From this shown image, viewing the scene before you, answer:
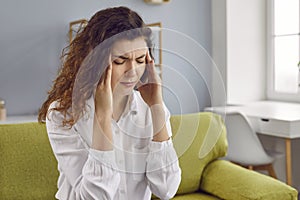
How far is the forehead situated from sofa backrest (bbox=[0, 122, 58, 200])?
1.27 m

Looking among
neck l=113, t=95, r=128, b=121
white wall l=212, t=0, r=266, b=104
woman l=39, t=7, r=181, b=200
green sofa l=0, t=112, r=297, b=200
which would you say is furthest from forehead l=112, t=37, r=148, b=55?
white wall l=212, t=0, r=266, b=104

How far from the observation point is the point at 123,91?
1.04 m

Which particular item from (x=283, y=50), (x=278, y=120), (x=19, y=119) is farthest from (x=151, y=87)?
(x=283, y=50)

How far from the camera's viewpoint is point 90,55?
3.27 ft

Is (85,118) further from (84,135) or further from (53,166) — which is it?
(53,166)

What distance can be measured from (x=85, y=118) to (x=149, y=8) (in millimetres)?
2190

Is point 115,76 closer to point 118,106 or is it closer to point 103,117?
point 103,117

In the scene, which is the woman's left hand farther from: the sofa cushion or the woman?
the sofa cushion

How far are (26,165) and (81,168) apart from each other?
911 mm

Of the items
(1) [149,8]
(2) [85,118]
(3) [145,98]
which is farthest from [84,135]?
(1) [149,8]

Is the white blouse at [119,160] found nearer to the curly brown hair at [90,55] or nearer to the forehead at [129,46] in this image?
the curly brown hair at [90,55]

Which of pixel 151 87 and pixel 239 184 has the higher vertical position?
pixel 151 87

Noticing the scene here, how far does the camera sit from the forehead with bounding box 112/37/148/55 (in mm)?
931

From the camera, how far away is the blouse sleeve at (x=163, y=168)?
1.12 m
